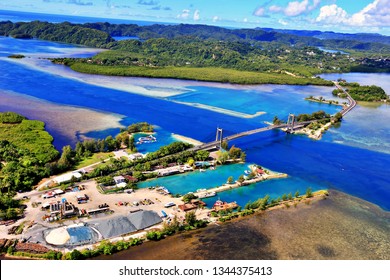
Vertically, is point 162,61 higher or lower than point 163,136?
higher

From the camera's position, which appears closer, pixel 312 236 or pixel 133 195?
pixel 312 236

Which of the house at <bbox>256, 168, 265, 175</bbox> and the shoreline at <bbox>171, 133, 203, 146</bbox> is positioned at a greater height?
the shoreline at <bbox>171, 133, 203, 146</bbox>

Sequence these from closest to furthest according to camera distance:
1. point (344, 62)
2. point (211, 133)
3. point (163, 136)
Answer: point (163, 136)
point (211, 133)
point (344, 62)

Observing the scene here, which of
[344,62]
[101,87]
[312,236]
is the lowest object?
[312,236]

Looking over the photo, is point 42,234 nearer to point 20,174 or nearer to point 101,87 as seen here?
point 20,174

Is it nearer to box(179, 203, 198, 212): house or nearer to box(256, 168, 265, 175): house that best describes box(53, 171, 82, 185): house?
box(179, 203, 198, 212): house

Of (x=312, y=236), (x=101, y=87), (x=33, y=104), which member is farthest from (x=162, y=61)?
(x=312, y=236)

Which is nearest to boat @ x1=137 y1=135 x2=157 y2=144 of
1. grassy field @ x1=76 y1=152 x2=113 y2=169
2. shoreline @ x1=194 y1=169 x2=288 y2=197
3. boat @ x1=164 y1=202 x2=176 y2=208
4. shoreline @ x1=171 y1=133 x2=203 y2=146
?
shoreline @ x1=171 y1=133 x2=203 y2=146

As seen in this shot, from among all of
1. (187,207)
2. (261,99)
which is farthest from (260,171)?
(261,99)
